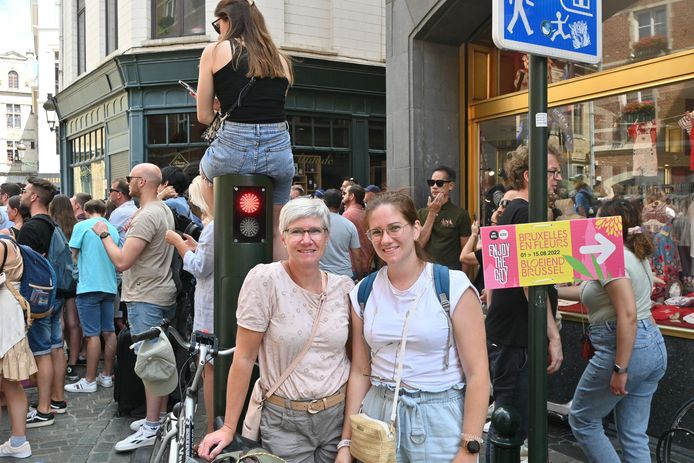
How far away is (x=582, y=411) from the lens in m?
3.84

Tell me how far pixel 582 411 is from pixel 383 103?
13.4 meters

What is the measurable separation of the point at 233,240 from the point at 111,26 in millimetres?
15663

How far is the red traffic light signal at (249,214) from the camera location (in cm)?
328

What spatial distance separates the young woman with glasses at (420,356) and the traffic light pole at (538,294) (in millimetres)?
373

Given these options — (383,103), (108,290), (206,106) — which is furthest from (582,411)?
(383,103)

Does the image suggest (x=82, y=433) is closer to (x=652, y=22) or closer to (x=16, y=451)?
(x=16, y=451)

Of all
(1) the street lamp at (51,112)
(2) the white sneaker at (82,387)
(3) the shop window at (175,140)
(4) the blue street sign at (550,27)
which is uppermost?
(1) the street lamp at (51,112)

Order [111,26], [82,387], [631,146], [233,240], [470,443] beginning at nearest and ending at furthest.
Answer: [470,443]
[233,240]
[631,146]
[82,387]
[111,26]

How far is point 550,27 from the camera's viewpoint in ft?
9.32

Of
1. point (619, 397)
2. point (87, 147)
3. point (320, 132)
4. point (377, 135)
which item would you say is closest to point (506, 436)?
point (619, 397)

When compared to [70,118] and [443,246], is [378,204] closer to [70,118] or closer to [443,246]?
[443,246]

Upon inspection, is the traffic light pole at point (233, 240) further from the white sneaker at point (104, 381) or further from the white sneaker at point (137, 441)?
the white sneaker at point (104, 381)

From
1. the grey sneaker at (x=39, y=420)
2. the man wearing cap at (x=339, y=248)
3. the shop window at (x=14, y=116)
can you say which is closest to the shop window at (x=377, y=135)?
the man wearing cap at (x=339, y=248)

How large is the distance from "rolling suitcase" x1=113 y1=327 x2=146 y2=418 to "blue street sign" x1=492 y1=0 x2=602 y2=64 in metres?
4.62
